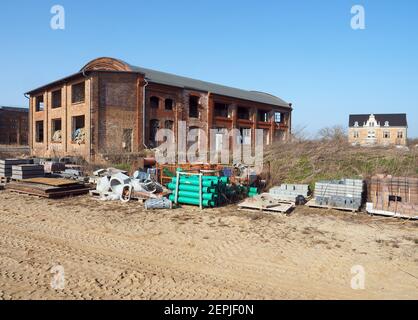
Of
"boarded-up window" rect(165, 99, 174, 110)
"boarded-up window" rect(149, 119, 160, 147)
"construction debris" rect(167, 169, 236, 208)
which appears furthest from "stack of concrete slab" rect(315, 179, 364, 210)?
"boarded-up window" rect(165, 99, 174, 110)

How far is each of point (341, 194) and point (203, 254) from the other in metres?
6.14

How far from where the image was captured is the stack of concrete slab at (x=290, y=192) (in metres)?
10.7

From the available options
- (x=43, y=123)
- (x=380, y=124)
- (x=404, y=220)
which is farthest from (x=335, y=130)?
(x=380, y=124)

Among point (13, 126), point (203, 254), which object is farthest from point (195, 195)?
point (13, 126)

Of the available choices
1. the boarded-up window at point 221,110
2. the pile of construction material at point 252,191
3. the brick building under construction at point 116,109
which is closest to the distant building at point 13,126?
the brick building under construction at point 116,109

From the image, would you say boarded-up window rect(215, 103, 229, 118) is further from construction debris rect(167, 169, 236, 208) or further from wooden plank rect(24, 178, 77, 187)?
construction debris rect(167, 169, 236, 208)

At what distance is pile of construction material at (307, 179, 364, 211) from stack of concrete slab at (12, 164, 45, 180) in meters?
11.3

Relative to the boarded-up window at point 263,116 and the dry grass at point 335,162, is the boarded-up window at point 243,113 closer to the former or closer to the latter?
the boarded-up window at point 263,116

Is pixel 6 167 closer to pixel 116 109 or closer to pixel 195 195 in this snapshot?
pixel 116 109

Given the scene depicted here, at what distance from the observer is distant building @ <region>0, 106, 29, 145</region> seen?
36.7m

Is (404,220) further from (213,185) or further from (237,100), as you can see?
(237,100)

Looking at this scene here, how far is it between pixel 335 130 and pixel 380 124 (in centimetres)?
5827

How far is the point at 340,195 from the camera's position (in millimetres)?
10102

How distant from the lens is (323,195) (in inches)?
403
